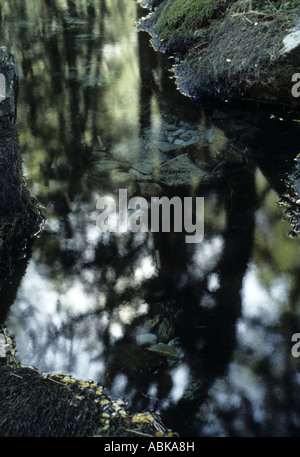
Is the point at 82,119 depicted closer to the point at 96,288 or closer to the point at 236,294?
the point at 96,288

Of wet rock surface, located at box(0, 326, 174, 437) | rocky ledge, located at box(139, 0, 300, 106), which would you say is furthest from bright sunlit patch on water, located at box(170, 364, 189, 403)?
rocky ledge, located at box(139, 0, 300, 106)

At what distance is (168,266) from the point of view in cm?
539

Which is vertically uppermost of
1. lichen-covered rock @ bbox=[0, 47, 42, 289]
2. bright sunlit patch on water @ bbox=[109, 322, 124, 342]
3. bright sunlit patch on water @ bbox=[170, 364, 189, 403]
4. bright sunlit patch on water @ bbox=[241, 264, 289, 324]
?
lichen-covered rock @ bbox=[0, 47, 42, 289]

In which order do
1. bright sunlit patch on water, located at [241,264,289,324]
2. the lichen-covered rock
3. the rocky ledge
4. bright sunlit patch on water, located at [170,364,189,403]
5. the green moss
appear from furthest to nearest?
the green moss < the rocky ledge < the lichen-covered rock < bright sunlit patch on water, located at [241,264,289,324] < bright sunlit patch on water, located at [170,364,189,403]

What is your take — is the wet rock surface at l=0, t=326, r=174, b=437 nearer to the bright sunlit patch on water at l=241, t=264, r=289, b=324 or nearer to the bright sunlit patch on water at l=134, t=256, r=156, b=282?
the bright sunlit patch on water at l=134, t=256, r=156, b=282

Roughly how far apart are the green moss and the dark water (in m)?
2.56

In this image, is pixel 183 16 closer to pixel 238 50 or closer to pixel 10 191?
pixel 238 50

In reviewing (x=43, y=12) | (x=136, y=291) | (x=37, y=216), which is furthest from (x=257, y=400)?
(x=43, y=12)

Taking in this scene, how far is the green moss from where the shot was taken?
36.0ft

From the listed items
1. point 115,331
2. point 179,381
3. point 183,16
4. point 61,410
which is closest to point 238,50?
point 183,16

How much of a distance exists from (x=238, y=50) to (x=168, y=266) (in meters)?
6.17

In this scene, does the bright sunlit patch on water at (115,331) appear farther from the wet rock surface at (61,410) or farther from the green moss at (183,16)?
the green moss at (183,16)

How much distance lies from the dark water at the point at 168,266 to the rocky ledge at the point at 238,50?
0.54 meters

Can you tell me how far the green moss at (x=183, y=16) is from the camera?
1096 centimetres
